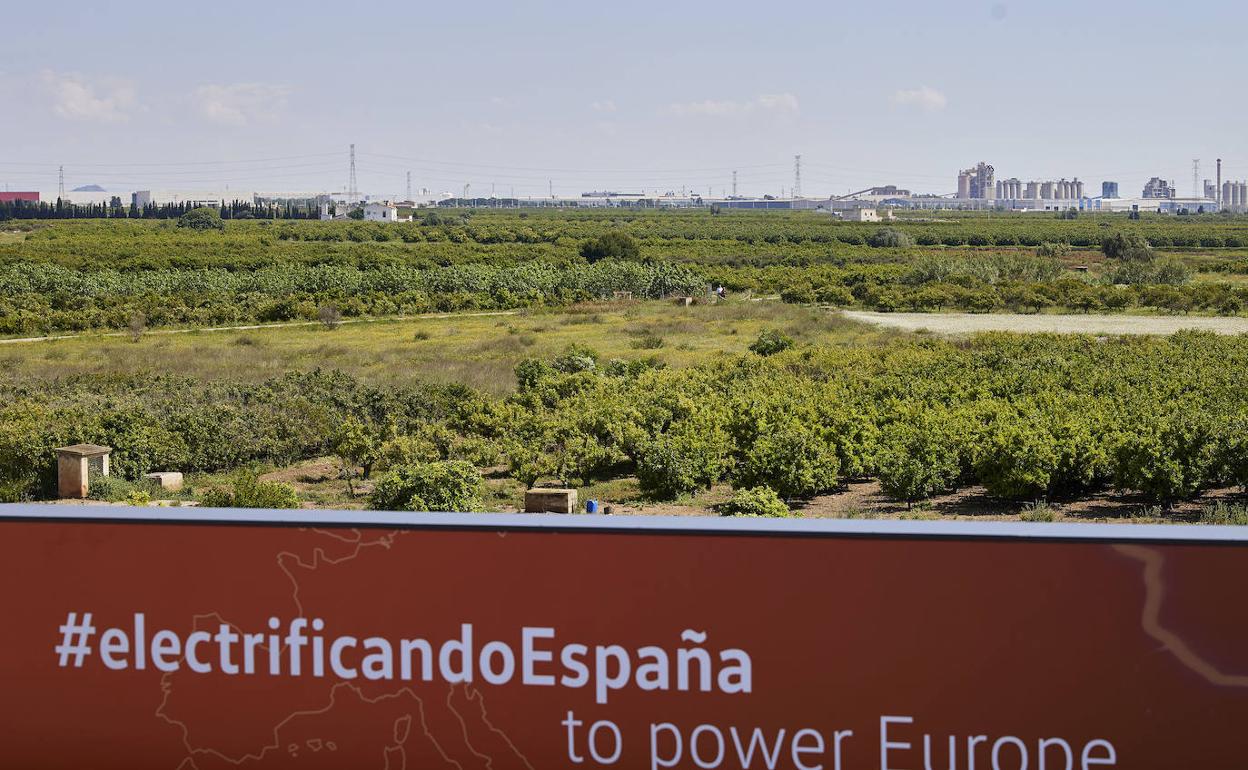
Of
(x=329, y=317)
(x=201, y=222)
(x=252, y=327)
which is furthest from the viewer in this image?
(x=201, y=222)

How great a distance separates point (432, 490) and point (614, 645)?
448 inches

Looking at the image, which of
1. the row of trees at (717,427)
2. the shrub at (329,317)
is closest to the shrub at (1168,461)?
the row of trees at (717,427)

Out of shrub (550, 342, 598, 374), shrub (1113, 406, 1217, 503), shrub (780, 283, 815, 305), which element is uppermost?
shrub (780, 283, 815, 305)

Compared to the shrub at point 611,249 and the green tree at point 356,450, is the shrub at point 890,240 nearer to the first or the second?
the shrub at point 611,249

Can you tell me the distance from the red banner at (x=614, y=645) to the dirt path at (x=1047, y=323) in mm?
38132

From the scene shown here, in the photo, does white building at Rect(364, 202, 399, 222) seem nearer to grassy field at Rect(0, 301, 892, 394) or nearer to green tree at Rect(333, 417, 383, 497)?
grassy field at Rect(0, 301, 892, 394)

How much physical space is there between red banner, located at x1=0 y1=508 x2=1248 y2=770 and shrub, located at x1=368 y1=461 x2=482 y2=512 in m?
10.6

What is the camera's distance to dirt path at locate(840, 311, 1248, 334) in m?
42.0

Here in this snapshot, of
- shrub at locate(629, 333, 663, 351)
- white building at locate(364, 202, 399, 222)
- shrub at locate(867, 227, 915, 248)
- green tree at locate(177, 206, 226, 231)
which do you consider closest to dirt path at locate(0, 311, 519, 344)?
shrub at locate(629, 333, 663, 351)

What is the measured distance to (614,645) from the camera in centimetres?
417

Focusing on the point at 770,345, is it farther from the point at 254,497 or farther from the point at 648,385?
the point at 254,497

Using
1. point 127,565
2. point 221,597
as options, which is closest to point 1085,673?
point 221,597

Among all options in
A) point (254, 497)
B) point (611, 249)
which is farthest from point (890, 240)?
point (254, 497)

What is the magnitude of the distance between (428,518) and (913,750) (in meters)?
1.67
